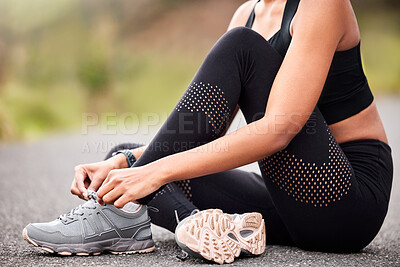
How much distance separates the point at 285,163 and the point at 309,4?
352 millimetres

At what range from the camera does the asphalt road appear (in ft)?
3.36

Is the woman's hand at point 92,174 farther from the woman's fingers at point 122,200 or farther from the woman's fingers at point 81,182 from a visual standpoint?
the woman's fingers at point 122,200

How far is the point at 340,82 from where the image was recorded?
3.50 feet

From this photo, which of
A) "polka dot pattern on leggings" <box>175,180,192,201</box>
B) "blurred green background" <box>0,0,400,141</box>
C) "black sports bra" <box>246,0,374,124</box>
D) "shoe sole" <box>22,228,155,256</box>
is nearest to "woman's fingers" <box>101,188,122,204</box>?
"shoe sole" <box>22,228,155,256</box>

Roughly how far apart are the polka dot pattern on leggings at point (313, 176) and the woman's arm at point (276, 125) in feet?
0.23

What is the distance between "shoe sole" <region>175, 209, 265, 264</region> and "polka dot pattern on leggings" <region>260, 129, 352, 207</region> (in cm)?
11

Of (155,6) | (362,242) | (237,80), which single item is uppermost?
(155,6)

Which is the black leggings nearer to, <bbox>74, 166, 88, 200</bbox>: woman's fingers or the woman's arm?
the woman's arm

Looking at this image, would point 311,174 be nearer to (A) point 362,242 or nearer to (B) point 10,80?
(A) point 362,242

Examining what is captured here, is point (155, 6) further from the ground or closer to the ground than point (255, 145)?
further from the ground

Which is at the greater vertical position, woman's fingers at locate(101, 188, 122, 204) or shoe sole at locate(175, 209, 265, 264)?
woman's fingers at locate(101, 188, 122, 204)

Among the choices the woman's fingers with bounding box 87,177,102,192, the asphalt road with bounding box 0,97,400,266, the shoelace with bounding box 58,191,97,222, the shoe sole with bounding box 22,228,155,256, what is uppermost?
the woman's fingers with bounding box 87,177,102,192

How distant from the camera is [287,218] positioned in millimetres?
1065

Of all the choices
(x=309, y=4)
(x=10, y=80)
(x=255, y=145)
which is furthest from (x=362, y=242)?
(x=10, y=80)
